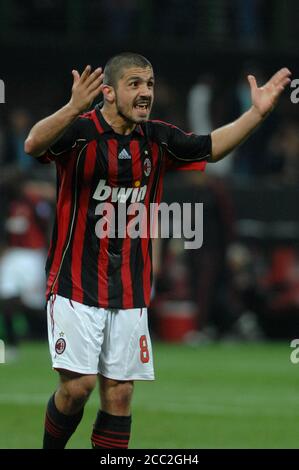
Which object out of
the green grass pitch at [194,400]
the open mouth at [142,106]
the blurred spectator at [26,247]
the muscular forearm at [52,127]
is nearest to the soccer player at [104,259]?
the open mouth at [142,106]

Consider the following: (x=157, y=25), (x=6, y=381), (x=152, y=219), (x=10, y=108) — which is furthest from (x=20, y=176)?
(x=152, y=219)

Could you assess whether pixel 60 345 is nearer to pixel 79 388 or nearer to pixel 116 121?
pixel 79 388

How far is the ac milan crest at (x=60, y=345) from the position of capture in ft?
21.4

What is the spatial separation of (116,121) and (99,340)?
1152 mm

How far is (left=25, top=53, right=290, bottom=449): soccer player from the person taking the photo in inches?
257

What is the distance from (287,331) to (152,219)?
963 cm

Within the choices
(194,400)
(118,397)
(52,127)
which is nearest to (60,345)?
(118,397)

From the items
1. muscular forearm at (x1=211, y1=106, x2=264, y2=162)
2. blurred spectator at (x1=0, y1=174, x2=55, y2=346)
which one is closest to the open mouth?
muscular forearm at (x1=211, y1=106, x2=264, y2=162)

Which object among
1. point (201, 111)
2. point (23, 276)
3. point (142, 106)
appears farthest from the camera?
point (201, 111)

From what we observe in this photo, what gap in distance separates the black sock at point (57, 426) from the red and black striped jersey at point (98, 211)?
0.60 meters

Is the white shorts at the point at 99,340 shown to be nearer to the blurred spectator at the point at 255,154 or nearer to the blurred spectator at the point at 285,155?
the blurred spectator at the point at 285,155

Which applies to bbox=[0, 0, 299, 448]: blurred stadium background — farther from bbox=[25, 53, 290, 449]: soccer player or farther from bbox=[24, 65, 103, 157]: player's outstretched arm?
bbox=[24, 65, 103, 157]: player's outstretched arm

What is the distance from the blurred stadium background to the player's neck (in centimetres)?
226

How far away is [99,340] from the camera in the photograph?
654cm
